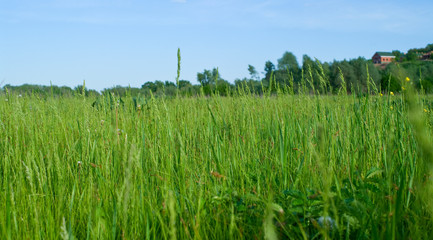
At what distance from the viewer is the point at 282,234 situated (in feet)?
3.77

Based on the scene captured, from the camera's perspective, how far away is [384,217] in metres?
1.07

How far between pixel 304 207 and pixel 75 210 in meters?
1.02

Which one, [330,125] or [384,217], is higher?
[330,125]

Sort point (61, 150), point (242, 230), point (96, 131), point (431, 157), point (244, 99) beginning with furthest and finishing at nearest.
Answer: point (244, 99) → point (61, 150) → point (96, 131) → point (242, 230) → point (431, 157)

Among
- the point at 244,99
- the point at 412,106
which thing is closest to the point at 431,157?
the point at 412,106

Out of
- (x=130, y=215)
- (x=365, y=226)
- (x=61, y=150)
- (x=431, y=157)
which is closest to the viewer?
(x=431, y=157)

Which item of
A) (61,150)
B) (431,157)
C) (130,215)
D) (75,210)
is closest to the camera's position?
(431,157)

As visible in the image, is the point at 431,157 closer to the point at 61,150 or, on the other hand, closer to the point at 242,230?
the point at 242,230

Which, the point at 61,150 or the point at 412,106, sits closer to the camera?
the point at 412,106

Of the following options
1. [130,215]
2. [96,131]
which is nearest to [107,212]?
[130,215]

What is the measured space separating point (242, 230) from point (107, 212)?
594mm

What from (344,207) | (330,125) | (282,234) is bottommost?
(282,234)

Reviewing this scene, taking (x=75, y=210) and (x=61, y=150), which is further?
(x=61, y=150)

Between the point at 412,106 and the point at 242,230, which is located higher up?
the point at 412,106
